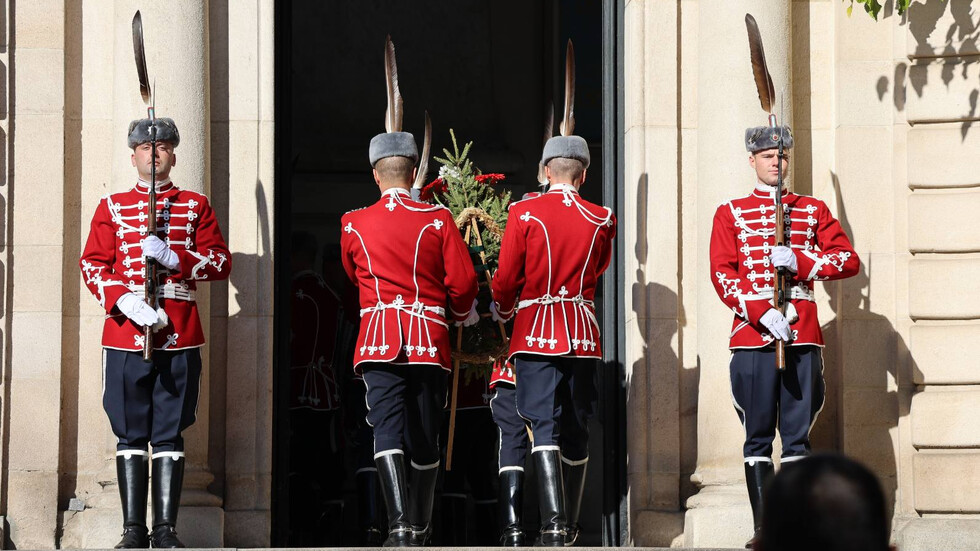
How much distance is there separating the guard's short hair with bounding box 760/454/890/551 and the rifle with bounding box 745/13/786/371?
485 cm

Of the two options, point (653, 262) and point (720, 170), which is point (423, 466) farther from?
point (720, 170)

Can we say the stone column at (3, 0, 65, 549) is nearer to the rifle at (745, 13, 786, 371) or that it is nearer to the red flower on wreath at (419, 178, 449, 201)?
the red flower on wreath at (419, 178, 449, 201)

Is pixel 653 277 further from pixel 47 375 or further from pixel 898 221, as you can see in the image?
pixel 47 375

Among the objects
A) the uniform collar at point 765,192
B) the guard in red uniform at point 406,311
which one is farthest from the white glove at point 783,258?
the guard in red uniform at point 406,311

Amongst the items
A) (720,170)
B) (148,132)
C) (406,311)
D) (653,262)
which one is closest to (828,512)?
(406,311)

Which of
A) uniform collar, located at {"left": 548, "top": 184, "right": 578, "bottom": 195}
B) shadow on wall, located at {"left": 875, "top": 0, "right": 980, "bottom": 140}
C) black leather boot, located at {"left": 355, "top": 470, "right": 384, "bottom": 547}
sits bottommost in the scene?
black leather boot, located at {"left": 355, "top": 470, "right": 384, "bottom": 547}

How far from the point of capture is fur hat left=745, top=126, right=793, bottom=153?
301 inches

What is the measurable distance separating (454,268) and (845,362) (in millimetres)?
2453

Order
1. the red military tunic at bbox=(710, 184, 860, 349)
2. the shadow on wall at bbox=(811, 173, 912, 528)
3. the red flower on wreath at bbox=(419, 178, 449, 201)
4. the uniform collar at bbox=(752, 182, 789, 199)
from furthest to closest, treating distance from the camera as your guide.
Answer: the red flower on wreath at bbox=(419, 178, 449, 201) → the shadow on wall at bbox=(811, 173, 912, 528) → the uniform collar at bbox=(752, 182, 789, 199) → the red military tunic at bbox=(710, 184, 860, 349)

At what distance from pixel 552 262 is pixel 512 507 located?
48.5 inches

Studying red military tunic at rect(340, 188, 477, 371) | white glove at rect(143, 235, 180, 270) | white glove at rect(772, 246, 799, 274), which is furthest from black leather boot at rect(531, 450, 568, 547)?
white glove at rect(143, 235, 180, 270)

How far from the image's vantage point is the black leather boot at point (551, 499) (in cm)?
714

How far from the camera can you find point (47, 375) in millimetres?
8188

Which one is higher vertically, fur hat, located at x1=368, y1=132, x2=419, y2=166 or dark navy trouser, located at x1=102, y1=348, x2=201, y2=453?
fur hat, located at x1=368, y1=132, x2=419, y2=166
